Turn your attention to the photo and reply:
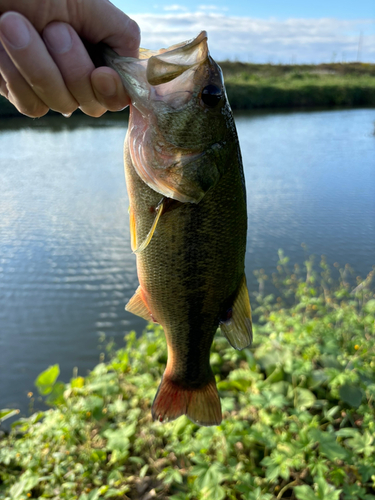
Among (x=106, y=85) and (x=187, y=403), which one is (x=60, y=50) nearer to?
(x=106, y=85)

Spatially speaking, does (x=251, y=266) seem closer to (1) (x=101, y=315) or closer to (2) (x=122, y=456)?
(1) (x=101, y=315)

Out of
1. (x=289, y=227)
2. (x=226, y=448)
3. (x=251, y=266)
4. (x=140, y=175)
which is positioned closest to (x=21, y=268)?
(x=251, y=266)

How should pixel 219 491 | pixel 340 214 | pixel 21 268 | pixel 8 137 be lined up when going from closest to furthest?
pixel 219 491
pixel 21 268
pixel 340 214
pixel 8 137

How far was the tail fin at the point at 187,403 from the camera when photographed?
6.22 feet

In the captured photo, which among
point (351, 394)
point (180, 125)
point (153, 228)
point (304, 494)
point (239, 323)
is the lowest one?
point (304, 494)

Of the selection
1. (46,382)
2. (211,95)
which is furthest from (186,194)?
(46,382)

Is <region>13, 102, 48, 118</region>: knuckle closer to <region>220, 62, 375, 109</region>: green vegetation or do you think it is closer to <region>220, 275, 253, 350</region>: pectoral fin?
<region>220, 275, 253, 350</region>: pectoral fin

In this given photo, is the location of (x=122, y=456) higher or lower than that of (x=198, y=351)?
lower

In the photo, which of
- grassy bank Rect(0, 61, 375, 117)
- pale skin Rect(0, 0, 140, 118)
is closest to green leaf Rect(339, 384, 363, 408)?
pale skin Rect(0, 0, 140, 118)

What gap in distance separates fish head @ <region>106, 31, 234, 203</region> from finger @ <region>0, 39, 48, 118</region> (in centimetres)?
30

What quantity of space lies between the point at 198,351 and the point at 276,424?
3.54ft

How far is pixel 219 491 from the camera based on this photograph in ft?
7.70

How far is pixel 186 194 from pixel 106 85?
474 mm

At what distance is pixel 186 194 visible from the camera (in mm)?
1523
